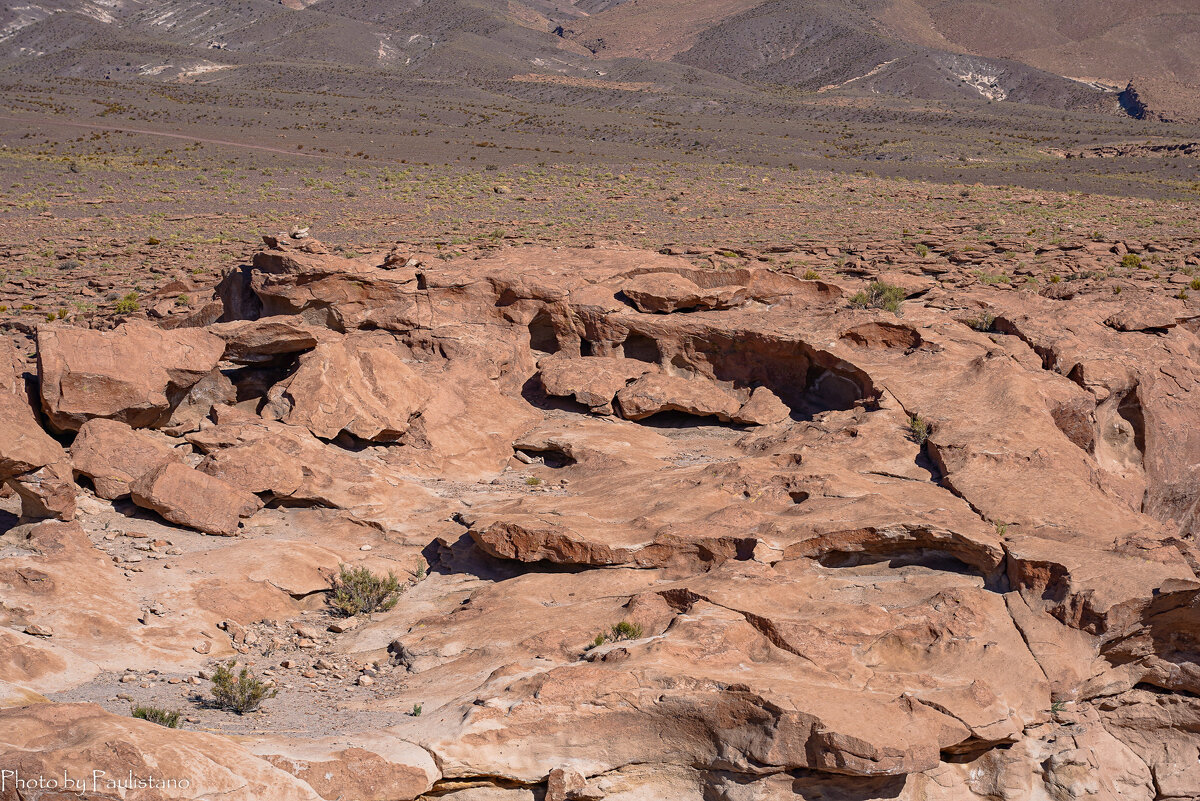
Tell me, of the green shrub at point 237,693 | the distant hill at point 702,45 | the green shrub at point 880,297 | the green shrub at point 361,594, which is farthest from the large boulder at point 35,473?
the distant hill at point 702,45

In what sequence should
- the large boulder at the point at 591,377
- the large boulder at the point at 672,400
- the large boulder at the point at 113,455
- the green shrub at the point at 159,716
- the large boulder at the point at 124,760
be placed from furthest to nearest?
the large boulder at the point at 591,377 < the large boulder at the point at 672,400 < the large boulder at the point at 113,455 < the green shrub at the point at 159,716 < the large boulder at the point at 124,760

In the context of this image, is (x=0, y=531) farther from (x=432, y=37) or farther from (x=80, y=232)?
(x=432, y=37)

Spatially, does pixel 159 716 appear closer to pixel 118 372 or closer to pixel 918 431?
pixel 118 372

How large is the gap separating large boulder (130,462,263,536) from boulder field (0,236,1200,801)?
0.03m

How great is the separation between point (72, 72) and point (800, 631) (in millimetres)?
110183

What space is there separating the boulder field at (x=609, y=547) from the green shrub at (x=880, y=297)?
1.88 feet

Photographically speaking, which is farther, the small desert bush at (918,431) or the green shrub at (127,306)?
the green shrub at (127,306)

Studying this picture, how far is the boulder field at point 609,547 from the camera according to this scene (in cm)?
580

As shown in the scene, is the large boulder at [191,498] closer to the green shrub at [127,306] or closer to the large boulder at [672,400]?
the large boulder at [672,400]

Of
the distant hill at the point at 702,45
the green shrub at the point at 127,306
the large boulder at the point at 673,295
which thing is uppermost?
the distant hill at the point at 702,45

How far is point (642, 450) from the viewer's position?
1138 centimetres

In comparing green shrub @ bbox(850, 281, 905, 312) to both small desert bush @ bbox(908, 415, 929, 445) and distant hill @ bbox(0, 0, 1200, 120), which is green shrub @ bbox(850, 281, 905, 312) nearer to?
small desert bush @ bbox(908, 415, 929, 445)

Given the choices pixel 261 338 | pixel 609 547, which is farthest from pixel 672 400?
pixel 261 338

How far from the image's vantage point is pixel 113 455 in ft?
30.1
